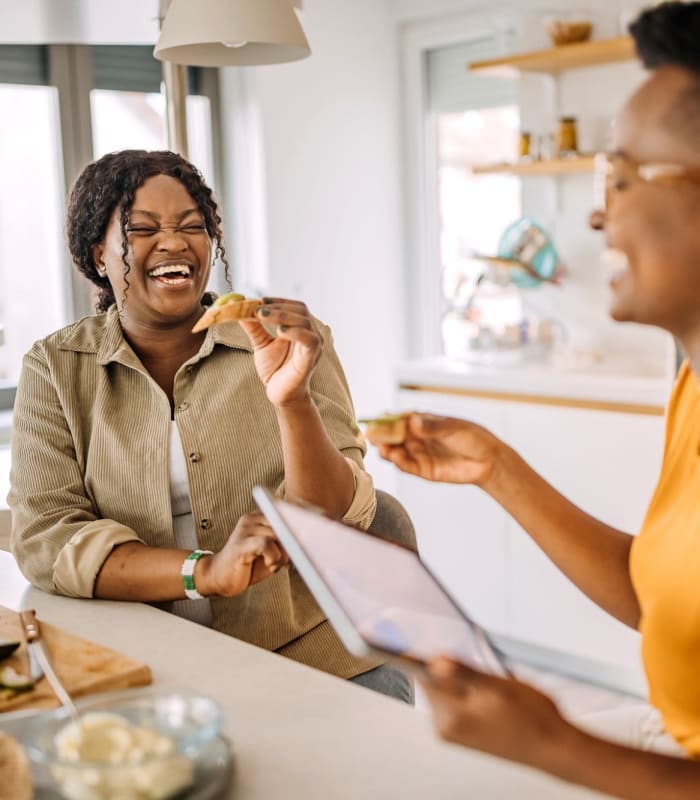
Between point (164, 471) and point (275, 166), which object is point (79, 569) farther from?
point (275, 166)

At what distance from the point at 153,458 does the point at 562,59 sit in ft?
8.03

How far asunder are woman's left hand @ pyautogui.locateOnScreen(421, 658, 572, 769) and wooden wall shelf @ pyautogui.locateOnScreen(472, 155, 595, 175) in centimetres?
296

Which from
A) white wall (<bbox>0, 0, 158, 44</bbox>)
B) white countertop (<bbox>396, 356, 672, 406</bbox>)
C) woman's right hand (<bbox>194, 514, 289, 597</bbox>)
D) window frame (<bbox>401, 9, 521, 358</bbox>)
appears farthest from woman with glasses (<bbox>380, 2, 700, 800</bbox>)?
window frame (<bbox>401, 9, 521, 358</bbox>)

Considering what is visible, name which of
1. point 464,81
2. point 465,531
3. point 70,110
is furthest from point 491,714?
point 464,81

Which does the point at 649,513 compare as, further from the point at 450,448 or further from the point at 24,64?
the point at 24,64

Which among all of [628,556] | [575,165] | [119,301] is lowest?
[628,556]

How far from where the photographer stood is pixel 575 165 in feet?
11.8

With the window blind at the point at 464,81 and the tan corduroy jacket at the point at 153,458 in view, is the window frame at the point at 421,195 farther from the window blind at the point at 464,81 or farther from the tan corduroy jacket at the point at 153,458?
the tan corduroy jacket at the point at 153,458

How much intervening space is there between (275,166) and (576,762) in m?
3.51

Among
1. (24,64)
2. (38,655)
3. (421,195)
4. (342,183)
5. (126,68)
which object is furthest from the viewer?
(421,195)

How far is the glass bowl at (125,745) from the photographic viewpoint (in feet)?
2.98

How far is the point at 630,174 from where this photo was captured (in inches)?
42.5

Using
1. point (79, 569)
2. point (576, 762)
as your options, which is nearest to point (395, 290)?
point (79, 569)

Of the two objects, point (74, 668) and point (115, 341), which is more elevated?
point (115, 341)
